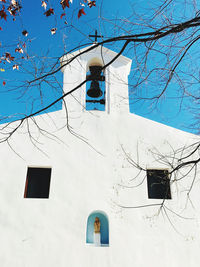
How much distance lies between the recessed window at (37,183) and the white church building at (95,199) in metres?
0.02

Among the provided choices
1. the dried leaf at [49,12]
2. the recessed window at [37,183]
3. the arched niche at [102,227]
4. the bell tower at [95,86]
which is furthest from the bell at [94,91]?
the dried leaf at [49,12]

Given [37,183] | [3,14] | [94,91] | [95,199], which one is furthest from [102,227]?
[3,14]

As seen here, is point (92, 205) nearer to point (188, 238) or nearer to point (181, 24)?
point (188, 238)

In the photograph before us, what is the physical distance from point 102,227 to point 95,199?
2.11ft

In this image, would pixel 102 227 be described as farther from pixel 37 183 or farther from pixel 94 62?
pixel 94 62

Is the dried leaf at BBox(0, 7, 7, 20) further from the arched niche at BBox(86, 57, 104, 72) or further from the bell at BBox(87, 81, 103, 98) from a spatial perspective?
the arched niche at BBox(86, 57, 104, 72)

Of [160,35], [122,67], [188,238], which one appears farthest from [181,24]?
[122,67]

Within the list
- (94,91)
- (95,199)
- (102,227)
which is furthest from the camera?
(94,91)

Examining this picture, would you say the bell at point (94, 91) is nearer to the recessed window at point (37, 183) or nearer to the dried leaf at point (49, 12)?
the recessed window at point (37, 183)

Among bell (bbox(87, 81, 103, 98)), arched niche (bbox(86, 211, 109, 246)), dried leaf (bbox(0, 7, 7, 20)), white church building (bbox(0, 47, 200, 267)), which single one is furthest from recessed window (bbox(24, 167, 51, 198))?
dried leaf (bbox(0, 7, 7, 20))

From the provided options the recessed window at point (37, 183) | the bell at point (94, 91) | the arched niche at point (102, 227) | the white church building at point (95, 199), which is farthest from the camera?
the bell at point (94, 91)

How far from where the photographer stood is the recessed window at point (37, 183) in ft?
16.4

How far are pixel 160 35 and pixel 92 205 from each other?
→ 3.68 metres

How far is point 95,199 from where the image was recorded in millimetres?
4781
